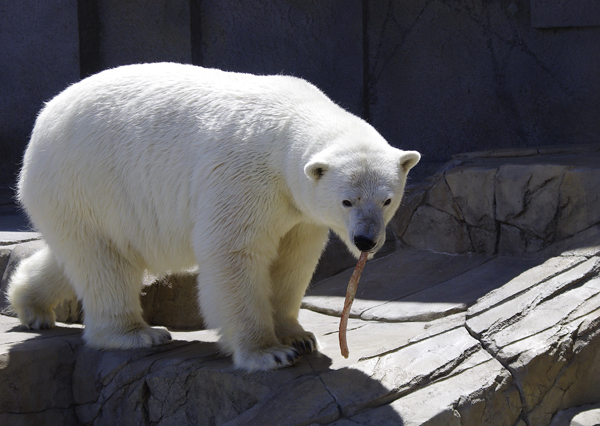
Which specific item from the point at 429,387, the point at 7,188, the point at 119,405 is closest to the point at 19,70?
the point at 7,188

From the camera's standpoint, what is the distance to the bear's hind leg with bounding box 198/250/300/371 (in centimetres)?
337

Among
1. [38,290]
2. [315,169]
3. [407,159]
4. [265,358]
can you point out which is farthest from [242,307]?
[38,290]

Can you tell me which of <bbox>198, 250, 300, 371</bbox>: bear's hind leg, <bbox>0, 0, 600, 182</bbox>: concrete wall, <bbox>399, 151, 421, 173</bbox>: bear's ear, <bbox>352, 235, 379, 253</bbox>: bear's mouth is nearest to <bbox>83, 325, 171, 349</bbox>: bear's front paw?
<bbox>198, 250, 300, 371</bbox>: bear's hind leg

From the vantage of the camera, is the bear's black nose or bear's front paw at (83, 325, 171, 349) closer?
the bear's black nose

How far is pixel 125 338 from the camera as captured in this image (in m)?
3.96

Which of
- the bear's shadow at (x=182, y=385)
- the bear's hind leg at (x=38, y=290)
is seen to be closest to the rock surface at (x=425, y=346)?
the bear's shadow at (x=182, y=385)

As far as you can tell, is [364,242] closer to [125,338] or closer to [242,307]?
[242,307]

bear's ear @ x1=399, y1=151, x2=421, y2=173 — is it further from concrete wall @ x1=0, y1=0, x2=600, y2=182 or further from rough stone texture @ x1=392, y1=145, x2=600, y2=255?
concrete wall @ x1=0, y1=0, x2=600, y2=182

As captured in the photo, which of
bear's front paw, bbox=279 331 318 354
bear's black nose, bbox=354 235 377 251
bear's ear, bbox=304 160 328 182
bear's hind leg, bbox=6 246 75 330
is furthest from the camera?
bear's hind leg, bbox=6 246 75 330

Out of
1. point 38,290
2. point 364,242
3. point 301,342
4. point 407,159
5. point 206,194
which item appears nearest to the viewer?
point 364,242

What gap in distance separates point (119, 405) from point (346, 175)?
1.91 metres

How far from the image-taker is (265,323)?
345cm

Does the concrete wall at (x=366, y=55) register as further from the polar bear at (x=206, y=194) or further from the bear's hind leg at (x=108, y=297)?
the bear's hind leg at (x=108, y=297)

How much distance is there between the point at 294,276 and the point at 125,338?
3.48ft
